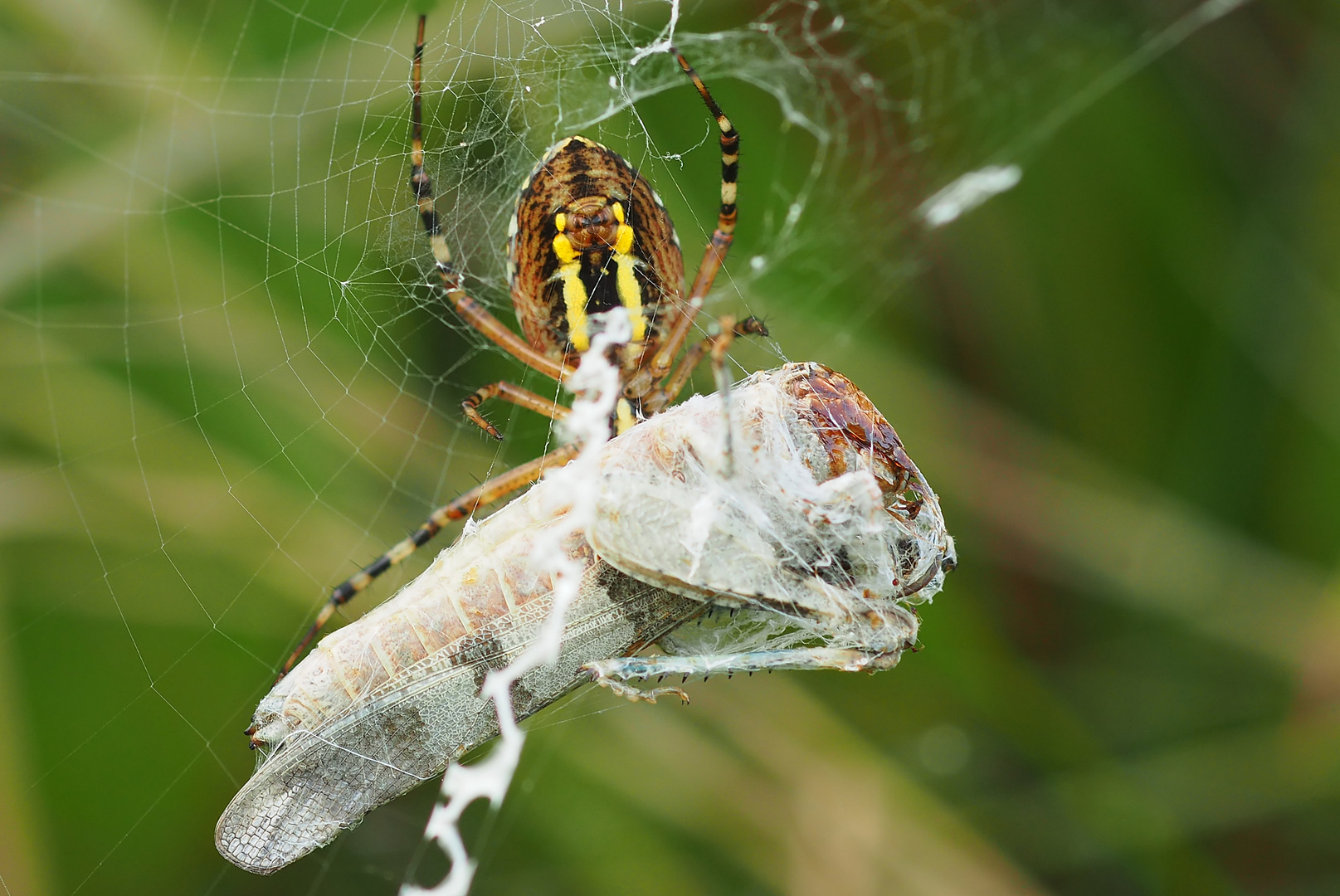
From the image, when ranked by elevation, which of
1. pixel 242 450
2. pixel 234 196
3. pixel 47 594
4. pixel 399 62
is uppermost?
pixel 399 62

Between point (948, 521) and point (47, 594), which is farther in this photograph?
point (948, 521)

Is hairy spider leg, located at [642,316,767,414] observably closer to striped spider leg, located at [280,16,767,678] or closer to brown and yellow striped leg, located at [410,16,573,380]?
striped spider leg, located at [280,16,767,678]

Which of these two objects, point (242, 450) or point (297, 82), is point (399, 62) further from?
point (242, 450)

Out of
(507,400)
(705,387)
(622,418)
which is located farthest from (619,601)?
(705,387)

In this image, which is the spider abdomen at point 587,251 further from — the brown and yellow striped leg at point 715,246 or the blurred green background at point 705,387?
the blurred green background at point 705,387

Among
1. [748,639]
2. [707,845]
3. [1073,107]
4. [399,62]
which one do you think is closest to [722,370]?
[748,639]

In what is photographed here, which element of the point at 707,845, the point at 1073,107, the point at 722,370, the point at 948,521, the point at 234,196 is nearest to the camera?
the point at 722,370

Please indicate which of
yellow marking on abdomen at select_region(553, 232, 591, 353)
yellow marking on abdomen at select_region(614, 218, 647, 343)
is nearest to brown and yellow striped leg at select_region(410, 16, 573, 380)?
yellow marking on abdomen at select_region(553, 232, 591, 353)
